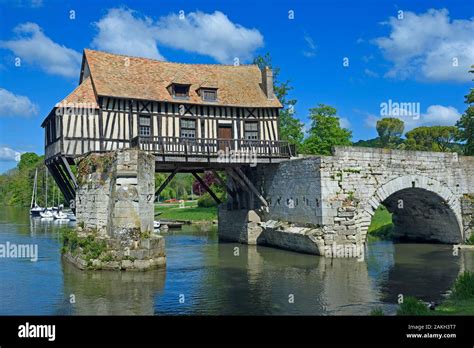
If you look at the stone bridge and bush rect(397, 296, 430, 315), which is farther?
the stone bridge

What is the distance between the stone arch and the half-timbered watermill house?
16.4 ft

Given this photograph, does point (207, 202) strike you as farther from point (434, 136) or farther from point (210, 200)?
point (434, 136)

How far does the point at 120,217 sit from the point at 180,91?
26.2 ft

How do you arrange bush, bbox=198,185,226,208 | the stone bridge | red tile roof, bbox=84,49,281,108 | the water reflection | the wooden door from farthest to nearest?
1. bush, bbox=198,185,226,208
2. the wooden door
3. red tile roof, bbox=84,49,281,108
4. the stone bridge
5. the water reflection

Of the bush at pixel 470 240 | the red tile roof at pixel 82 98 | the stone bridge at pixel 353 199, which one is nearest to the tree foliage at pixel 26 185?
the red tile roof at pixel 82 98

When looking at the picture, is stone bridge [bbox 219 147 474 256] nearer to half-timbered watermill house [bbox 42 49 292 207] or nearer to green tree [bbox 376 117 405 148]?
half-timbered watermill house [bbox 42 49 292 207]

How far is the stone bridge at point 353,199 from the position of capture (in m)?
18.2

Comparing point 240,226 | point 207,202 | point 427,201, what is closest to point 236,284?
point 240,226

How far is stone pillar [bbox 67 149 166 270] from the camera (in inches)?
602

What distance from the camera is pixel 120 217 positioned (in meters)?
15.3

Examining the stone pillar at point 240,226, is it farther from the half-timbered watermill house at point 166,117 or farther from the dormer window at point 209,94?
the dormer window at point 209,94

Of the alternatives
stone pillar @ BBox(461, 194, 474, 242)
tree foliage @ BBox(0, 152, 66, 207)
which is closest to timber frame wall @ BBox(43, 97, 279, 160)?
stone pillar @ BBox(461, 194, 474, 242)

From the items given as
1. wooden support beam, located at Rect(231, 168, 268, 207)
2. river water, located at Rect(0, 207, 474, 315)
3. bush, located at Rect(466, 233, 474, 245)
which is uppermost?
wooden support beam, located at Rect(231, 168, 268, 207)
